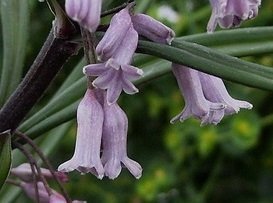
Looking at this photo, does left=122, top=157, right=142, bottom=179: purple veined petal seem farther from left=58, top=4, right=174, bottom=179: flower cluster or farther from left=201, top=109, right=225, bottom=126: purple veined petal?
left=201, top=109, right=225, bottom=126: purple veined petal

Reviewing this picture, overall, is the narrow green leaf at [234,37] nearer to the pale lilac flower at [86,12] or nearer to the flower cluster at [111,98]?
the flower cluster at [111,98]

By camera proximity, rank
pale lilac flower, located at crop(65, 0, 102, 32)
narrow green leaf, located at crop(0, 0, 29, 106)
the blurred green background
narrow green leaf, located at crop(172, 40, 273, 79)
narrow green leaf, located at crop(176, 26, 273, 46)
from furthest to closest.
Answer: the blurred green background
narrow green leaf, located at crop(0, 0, 29, 106)
narrow green leaf, located at crop(176, 26, 273, 46)
narrow green leaf, located at crop(172, 40, 273, 79)
pale lilac flower, located at crop(65, 0, 102, 32)

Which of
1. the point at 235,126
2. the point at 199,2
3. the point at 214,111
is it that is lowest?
the point at 235,126

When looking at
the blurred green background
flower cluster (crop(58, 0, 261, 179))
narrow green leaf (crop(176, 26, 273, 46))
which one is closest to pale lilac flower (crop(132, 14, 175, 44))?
flower cluster (crop(58, 0, 261, 179))

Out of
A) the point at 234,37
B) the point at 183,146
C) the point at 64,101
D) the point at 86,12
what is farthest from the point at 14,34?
the point at 183,146

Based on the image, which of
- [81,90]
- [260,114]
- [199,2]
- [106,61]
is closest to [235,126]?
[260,114]

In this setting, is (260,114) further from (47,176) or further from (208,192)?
(47,176)

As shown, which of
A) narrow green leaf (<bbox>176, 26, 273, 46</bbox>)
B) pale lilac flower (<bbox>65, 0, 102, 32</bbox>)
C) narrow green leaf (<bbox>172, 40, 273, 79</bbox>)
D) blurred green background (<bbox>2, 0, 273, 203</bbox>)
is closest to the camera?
pale lilac flower (<bbox>65, 0, 102, 32</bbox>)
